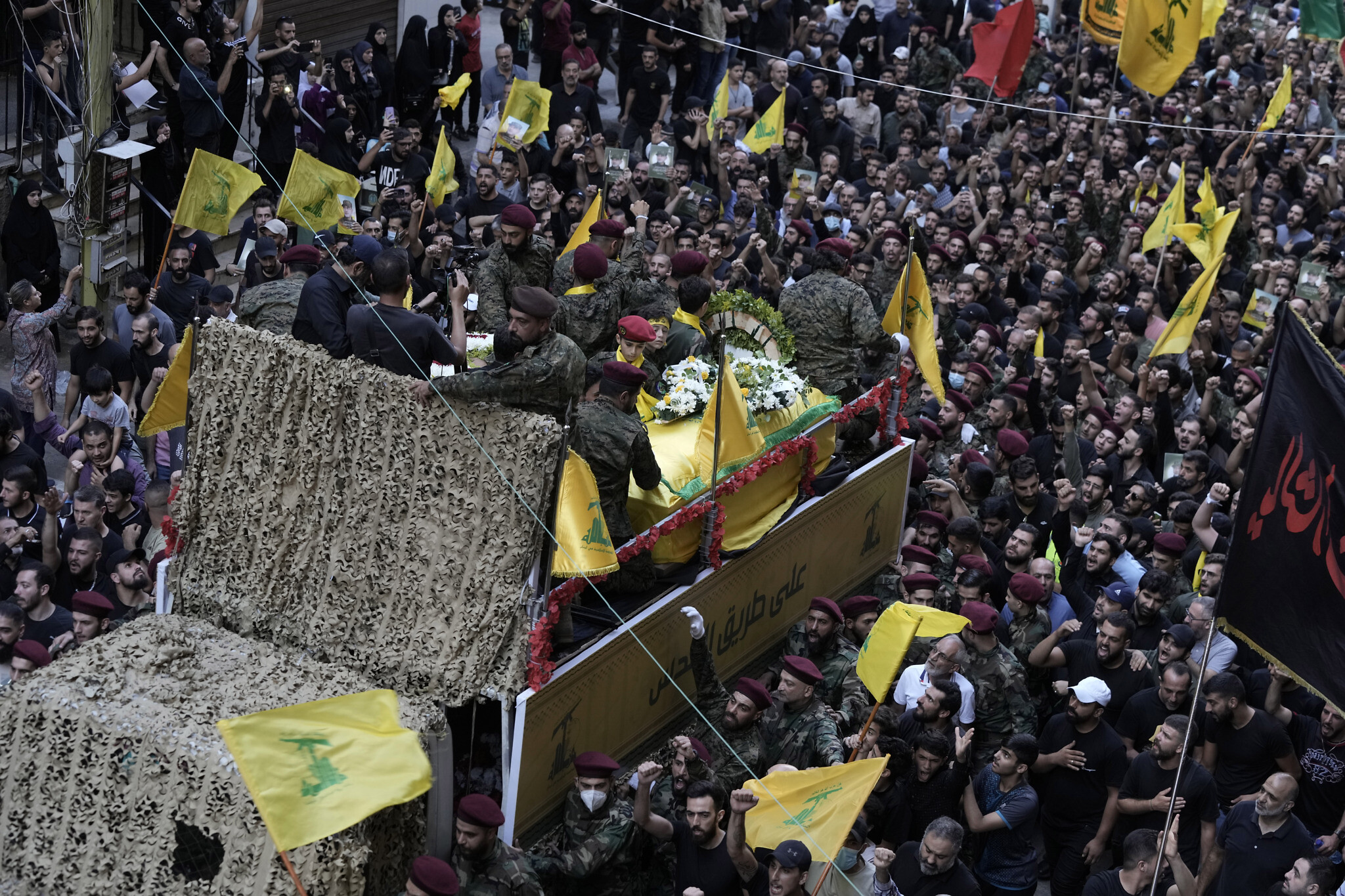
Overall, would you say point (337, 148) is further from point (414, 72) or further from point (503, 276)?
point (503, 276)

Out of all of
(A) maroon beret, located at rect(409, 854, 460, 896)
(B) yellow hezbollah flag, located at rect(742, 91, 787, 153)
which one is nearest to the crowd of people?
(A) maroon beret, located at rect(409, 854, 460, 896)

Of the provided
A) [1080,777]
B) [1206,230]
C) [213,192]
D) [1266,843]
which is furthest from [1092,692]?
[1206,230]

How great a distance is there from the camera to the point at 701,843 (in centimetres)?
880

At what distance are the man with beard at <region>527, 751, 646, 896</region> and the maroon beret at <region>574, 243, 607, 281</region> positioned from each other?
3.56m

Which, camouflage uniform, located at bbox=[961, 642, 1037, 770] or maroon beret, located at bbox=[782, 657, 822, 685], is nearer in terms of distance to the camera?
maroon beret, located at bbox=[782, 657, 822, 685]

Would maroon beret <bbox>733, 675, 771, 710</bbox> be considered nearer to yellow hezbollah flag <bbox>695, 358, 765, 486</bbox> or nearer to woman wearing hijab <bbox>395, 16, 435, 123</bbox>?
yellow hezbollah flag <bbox>695, 358, 765, 486</bbox>

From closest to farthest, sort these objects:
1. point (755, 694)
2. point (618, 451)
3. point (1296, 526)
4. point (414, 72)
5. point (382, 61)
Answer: point (1296, 526)
point (618, 451)
point (755, 694)
point (382, 61)
point (414, 72)

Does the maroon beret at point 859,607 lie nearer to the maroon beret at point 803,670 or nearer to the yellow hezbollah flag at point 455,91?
the maroon beret at point 803,670

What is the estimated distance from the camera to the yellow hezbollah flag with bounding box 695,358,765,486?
10422mm

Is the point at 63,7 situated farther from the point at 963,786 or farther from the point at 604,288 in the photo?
the point at 963,786

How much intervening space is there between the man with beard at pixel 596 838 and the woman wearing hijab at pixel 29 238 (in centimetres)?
921

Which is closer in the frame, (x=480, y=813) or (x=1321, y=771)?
(x=480, y=813)

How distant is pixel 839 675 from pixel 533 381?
3282 millimetres

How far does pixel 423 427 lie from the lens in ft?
29.4
